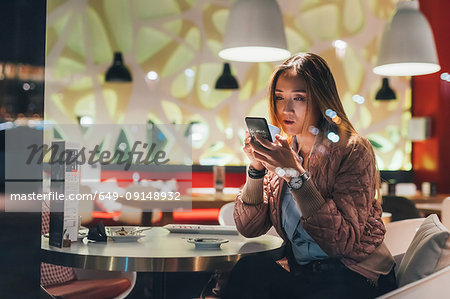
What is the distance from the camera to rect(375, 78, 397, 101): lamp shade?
5566mm

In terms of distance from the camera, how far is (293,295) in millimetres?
1559

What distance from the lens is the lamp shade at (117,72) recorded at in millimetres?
5371

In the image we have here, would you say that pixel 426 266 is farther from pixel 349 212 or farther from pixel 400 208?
pixel 400 208

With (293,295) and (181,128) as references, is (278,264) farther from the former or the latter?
(181,128)

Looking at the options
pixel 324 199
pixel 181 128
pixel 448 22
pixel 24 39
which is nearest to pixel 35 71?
pixel 24 39

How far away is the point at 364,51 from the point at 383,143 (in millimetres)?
1058

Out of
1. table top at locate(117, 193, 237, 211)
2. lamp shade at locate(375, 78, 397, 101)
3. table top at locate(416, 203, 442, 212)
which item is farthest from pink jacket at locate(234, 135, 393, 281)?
lamp shade at locate(375, 78, 397, 101)

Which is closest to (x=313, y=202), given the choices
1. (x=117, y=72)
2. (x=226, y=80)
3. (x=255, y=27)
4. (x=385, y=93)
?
(x=255, y=27)

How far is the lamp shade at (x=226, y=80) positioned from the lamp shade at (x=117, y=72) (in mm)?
957

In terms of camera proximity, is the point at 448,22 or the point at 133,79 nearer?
the point at 448,22

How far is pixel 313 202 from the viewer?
1.56 meters

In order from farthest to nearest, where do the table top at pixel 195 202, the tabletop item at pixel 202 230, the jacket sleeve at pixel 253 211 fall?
the table top at pixel 195 202
the tabletop item at pixel 202 230
the jacket sleeve at pixel 253 211

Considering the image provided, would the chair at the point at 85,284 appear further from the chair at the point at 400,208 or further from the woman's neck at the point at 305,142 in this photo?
the chair at the point at 400,208

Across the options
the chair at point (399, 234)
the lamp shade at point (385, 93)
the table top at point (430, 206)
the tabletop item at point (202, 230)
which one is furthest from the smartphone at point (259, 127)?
the lamp shade at point (385, 93)
